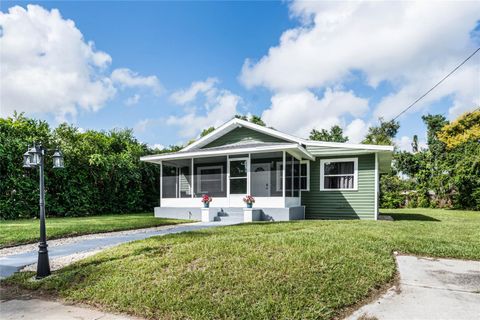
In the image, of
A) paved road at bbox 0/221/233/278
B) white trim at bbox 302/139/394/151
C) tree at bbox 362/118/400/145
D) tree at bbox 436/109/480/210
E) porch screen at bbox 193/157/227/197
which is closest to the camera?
paved road at bbox 0/221/233/278

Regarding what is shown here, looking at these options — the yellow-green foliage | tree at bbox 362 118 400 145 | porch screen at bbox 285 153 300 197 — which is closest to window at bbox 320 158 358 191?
porch screen at bbox 285 153 300 197

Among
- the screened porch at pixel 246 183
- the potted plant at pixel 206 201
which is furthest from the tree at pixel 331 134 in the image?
the potted plant at pixel 206 201

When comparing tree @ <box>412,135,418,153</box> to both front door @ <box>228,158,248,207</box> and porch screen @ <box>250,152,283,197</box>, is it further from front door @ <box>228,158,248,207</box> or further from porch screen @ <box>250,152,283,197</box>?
front door @ <box>228,158,248,207</box>

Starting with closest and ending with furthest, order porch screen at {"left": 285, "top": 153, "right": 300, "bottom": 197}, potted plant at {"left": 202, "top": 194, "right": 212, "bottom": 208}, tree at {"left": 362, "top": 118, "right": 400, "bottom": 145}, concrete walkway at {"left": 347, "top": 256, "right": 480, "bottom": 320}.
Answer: concrete walkway at {"left": 347, "top": 256, "right": 480, "bottom": 320}, porch screen at {"left": 285, "top": 153, "right": 300, "bottom": 197}, potted plant at {"left": 202, "top": 194, "right": 212, "bottom": 208}, tree at {"left": 362, "top": 118, "right": 400, "bottom": 145}

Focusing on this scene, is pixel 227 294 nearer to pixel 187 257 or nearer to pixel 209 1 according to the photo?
pixel 187 257

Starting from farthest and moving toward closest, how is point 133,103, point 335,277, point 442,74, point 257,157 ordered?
1. point 133,103
2. point 257,157
3. point 442,74
4. point 335,277

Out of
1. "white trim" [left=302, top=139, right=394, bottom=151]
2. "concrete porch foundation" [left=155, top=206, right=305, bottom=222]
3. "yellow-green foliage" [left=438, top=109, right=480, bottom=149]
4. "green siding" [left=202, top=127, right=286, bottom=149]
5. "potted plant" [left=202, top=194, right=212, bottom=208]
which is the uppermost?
"yellow-green foliage" [left=438, top=109, right=480, bottom=149]

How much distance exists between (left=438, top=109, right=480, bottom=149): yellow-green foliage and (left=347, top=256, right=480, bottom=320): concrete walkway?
2528 centimetres

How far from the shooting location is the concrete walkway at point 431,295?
9.72ft

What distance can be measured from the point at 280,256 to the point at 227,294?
1259 mm

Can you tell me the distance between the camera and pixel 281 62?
13.7 meters

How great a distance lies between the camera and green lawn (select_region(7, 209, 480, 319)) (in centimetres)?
315

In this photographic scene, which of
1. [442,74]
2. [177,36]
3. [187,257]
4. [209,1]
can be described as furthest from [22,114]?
[442,74]

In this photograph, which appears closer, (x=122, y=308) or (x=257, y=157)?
(x=122, y=308)
